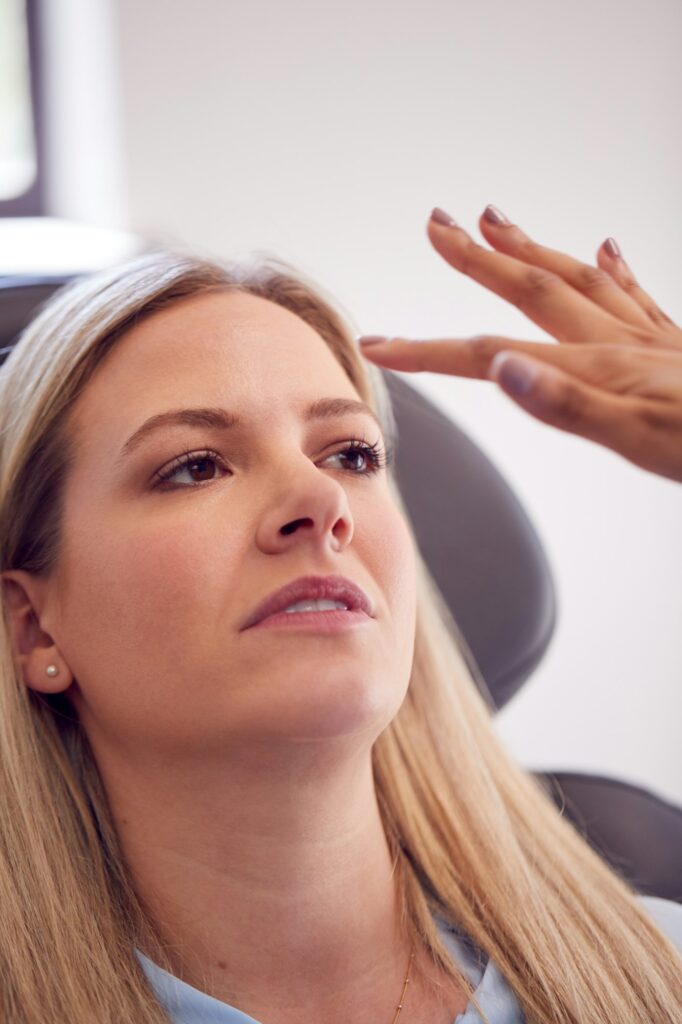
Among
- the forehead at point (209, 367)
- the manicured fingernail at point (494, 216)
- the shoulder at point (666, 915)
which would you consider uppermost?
the manicured fingernail at point (494, 216)

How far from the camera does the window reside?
2.38 meters

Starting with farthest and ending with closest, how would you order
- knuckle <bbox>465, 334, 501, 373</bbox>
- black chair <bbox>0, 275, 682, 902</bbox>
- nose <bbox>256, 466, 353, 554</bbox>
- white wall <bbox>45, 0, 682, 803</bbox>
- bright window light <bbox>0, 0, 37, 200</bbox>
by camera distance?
bright window light <bbox>0, 0, 37, 200</bbox> → white wall <bbox>45, 0, 682, 803</bbox> → black chair <bbox>0, 275, 682, 902</bbox> → nose <bbox>256, 466, 353, 554</bbox> → knuckle <bbox>465, 334, 501, 373</bbox>

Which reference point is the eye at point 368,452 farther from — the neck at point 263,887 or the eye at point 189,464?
the neck at point 263,887

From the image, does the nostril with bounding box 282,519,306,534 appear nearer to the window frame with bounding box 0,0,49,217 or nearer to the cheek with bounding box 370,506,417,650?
the cheek with bounding box 370,506,417,650

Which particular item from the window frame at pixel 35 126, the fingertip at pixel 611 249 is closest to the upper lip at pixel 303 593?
the fingertip at pixel 611 249

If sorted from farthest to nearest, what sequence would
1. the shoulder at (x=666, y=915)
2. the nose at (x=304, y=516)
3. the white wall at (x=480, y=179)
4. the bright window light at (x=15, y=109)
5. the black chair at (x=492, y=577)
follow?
the bright window light at (x=15, y=109) < the white wall at (x=480, y=179) < the black chair at (x=492, y=577) < the shoulder at (x=666, y=915) < the nose at (x=304, y=516)

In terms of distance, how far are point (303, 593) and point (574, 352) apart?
28 centimetres

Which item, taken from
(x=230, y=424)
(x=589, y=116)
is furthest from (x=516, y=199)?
(x=230, y=424)

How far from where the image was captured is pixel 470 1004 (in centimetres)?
97

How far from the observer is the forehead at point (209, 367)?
3.17ft

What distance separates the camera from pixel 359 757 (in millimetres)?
974

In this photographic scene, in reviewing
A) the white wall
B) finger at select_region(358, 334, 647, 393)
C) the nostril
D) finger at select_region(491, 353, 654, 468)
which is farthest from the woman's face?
the white wall

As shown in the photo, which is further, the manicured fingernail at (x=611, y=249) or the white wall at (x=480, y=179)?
the white wall at (x=480, y=179)

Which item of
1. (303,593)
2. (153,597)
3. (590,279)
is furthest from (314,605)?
(590,279)
